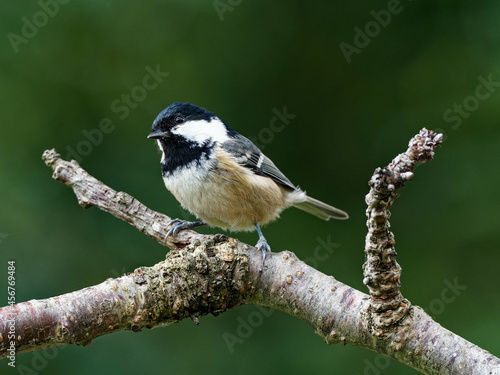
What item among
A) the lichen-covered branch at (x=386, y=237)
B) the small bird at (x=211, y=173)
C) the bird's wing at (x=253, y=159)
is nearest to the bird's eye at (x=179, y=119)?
the small bird at (x=211, y=173)

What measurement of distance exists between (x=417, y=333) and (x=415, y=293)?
1.52m

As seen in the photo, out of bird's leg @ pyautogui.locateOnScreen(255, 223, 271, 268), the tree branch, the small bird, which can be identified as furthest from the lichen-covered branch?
the small bird

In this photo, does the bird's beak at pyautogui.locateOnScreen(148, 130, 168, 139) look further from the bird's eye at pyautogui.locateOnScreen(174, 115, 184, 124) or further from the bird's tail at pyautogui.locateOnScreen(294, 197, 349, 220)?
the bird's tail at pyautogui.locateOnScreen(294, 197, 349, 220)

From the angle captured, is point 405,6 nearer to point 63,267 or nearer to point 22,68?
point 22,68

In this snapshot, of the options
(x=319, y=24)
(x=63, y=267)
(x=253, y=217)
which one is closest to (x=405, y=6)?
(x=319, y=24)

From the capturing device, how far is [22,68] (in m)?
2.81

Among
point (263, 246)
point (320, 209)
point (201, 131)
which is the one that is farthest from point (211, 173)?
point (320, 209)

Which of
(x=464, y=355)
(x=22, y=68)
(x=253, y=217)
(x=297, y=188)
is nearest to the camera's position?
(x=464, y=355)

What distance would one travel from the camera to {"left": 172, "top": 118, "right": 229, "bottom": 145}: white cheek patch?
2.58 metres

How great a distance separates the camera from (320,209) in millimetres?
2982

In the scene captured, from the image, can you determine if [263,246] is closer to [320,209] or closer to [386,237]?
[386,237]

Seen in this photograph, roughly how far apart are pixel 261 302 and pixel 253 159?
1146 mm

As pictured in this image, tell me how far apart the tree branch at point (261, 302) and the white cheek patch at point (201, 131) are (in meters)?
0.85

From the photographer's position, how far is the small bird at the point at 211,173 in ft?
8.10
